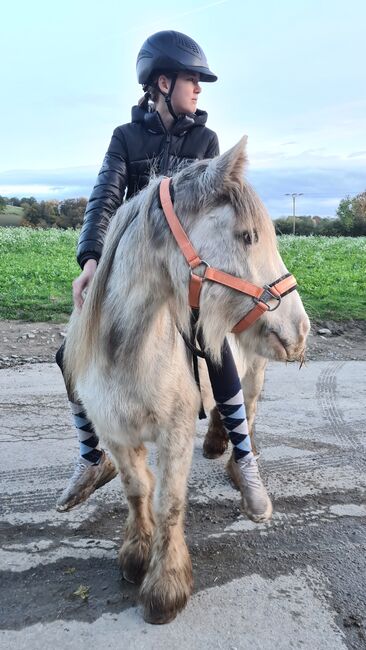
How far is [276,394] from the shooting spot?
555 cm

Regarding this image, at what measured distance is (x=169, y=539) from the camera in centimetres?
265

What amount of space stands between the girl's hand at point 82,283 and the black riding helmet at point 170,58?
1.05 m

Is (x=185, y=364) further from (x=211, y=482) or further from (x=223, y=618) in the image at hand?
(x=211, y=482)

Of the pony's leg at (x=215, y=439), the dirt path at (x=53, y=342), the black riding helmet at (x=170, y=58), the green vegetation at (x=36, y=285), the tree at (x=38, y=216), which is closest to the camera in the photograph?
the black riding helmet at (x=170, y=58)

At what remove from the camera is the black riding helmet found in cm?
301

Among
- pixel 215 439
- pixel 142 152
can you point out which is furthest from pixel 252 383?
pixel 142 152

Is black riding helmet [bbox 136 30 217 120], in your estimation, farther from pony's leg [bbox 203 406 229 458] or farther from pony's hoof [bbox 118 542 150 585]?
pony's hoof [bbox 118 542 150 585]

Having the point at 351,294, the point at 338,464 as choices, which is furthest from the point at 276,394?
the point at 351,294

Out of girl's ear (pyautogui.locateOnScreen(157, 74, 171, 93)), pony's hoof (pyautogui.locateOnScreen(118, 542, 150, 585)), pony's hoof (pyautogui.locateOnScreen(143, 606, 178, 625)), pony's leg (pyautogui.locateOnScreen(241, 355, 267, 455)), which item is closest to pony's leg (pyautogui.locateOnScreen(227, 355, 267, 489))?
pony's leg (pyautogui.locateOnScreen(241, 355, 267, 455))

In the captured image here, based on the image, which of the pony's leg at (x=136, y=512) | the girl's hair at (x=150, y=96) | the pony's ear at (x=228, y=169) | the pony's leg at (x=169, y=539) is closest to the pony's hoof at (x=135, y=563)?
the pony's leg at (x=136, y=512)

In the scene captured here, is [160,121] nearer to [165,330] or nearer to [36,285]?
[165,330]

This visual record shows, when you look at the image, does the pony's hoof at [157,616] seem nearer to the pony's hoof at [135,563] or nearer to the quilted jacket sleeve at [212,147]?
the pony's hoof at [135,563]

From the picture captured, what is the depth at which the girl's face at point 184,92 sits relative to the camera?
121 inches

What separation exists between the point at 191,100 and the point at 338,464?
2746mm
